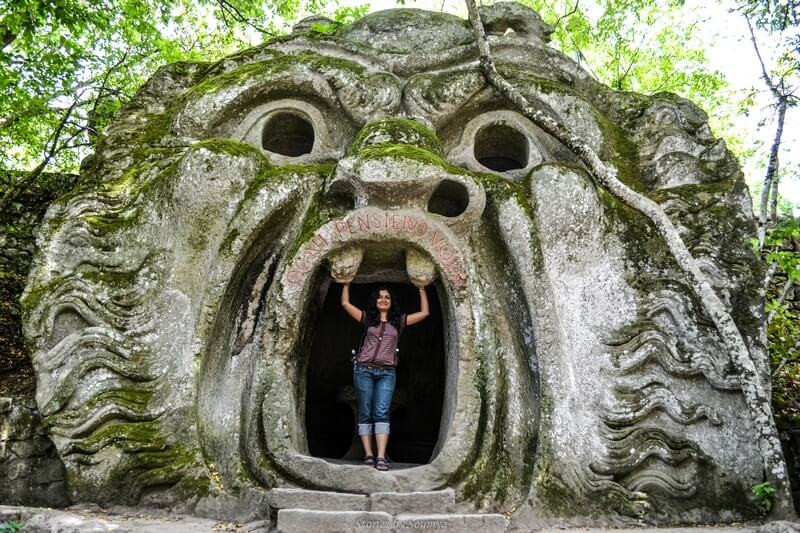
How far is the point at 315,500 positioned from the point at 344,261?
6.33 feet

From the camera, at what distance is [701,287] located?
4.95m

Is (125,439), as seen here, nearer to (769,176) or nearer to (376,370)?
(376,370)

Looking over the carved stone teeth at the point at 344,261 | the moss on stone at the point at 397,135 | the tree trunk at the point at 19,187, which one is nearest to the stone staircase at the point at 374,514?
the carved stone teeth at the point at 344,261

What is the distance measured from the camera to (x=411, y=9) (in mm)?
7484

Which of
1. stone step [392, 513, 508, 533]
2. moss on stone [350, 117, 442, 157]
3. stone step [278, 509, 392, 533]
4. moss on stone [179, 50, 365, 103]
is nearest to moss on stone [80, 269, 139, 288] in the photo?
moss on stone [179, 50, 365, 103]

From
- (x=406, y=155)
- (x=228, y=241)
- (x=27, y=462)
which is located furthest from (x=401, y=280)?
(x=27, y=462)

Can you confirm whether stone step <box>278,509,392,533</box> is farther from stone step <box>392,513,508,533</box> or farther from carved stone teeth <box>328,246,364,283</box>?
carved stone teeth <box>328,246,364,283</box>

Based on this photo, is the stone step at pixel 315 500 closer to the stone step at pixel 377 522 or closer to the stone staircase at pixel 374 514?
the stone staircase at pixel 374 514

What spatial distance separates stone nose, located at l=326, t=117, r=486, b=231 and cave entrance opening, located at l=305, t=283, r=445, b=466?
199 centimetres

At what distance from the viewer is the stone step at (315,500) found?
411 centimetres

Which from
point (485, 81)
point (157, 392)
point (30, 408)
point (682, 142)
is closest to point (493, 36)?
point (485, 81)

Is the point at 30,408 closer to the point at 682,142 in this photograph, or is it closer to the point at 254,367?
the point at 254,367

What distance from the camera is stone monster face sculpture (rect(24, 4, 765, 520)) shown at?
15.6 ft

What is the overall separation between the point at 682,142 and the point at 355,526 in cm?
478
